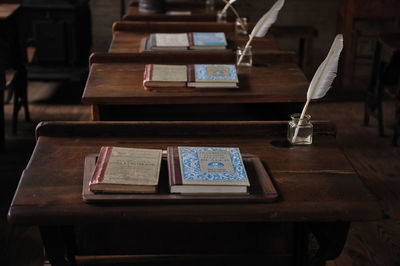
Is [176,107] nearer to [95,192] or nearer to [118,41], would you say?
[118,41]

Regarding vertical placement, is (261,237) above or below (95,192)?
below

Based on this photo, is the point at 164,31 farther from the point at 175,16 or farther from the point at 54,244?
the point at 54,244

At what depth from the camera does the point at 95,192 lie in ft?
4.89

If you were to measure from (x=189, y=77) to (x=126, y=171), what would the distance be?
102 centimetres

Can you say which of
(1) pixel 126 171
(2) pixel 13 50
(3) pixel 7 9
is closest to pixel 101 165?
(1) pixel 126 171

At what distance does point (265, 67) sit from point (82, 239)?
136cm

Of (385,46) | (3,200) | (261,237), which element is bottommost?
(3,200)

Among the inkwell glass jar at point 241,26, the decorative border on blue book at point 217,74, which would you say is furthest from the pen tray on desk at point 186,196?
the inkwell glass jar at point 241,26

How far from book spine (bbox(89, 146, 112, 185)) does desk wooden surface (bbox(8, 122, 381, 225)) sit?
62 millimetres

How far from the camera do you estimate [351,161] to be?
379 centimetres

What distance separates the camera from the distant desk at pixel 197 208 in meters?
1.45

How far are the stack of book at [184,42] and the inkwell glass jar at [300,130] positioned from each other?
1255mm

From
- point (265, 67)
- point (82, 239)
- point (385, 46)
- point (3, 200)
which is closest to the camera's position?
point (82, 239)

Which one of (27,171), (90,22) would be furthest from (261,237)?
(90,22)
